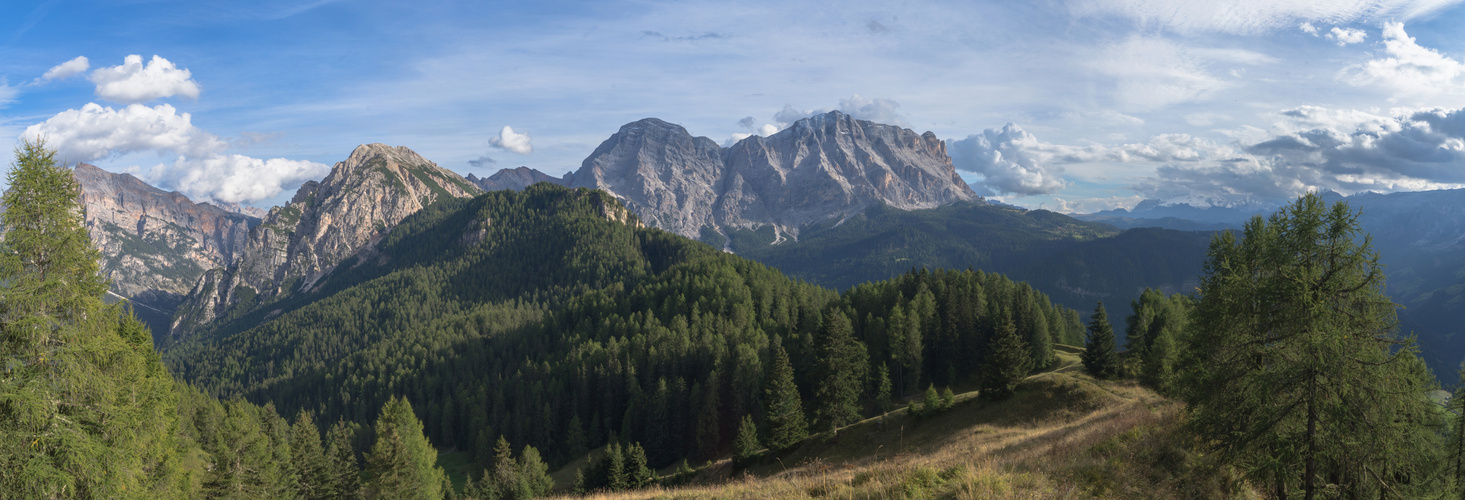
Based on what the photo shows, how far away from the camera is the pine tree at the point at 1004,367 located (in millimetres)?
48562

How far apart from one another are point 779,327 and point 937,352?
30.0 m

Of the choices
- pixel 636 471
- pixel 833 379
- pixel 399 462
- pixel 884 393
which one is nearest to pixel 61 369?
pixel 399 462

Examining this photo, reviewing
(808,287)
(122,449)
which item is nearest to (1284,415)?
(122,449)

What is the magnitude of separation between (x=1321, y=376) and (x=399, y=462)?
2031 inches

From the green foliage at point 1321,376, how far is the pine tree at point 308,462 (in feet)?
213

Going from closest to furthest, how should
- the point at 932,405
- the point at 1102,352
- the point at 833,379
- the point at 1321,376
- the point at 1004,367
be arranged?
1. the point at 1321,376
2. the point at 1004,367
3. the point at 932,405
4. the point at 1102,352
5. the point at 833,379

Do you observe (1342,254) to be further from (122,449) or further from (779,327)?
(779,327)

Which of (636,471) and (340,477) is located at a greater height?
(636,471)

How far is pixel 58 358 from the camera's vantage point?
14453mm

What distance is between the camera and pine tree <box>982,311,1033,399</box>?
48.6 meters

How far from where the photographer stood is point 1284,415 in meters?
16.8

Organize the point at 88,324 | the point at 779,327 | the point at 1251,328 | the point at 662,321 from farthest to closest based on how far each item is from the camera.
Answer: the point at 662,321 < the point at 779,327 < the point at 1251,328 < the point at 88,324

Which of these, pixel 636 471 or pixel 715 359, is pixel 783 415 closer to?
pixel 636 471

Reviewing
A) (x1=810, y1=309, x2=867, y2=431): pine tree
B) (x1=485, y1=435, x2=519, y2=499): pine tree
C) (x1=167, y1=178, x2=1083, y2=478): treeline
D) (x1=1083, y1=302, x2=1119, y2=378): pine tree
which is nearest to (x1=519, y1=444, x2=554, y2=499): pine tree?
(x1=485, y1=435, x2=519, y2=499): pine tree
